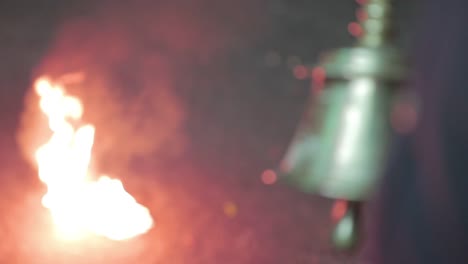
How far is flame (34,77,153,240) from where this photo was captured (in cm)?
70

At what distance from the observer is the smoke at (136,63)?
725 millimetres

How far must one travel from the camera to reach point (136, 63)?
748 millimetres

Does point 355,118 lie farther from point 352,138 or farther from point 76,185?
point 76,185

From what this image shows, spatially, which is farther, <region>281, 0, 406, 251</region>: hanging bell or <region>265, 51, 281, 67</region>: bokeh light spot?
<region>265, 51, 281, 67</region>: bokeh light spot

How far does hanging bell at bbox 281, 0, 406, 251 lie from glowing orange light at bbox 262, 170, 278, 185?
15 centimetres

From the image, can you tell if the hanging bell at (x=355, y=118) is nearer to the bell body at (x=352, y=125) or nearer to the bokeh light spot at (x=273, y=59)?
the bell body at (x=352, y=125)

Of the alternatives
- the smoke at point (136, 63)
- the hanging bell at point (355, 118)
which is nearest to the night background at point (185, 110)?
the smoke at point (136, 63)

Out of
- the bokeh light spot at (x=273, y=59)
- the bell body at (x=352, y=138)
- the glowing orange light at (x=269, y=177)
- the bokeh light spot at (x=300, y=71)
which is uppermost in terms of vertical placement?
the bokeh light spot at (x=273, y=59)

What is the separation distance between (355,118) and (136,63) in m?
0.34

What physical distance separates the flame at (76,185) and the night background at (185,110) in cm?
1

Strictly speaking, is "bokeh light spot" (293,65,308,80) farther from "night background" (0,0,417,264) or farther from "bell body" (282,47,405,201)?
"bell body" (282,47,405,201)

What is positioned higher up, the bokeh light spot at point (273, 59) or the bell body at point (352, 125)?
the bokeh light spot at point (273, 59)

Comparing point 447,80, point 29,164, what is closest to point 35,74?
point 29,164

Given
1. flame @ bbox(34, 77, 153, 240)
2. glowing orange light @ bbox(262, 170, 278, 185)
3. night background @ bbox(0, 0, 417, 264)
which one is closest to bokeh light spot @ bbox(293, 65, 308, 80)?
night background @ bbox(0, 0, 417, 264)
